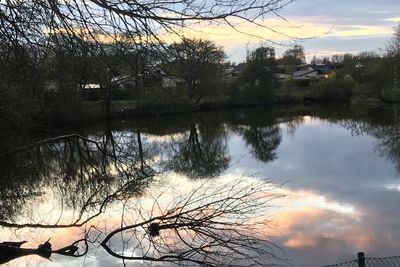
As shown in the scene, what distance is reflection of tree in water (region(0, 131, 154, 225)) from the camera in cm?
794

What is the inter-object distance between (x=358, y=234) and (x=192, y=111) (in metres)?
25.3

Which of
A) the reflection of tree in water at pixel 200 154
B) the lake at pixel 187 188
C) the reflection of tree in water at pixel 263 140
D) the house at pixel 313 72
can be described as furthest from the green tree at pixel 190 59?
the house at pixel 313 72

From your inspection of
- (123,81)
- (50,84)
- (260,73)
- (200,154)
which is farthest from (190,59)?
(260,73)

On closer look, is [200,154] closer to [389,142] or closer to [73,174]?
[389,142]

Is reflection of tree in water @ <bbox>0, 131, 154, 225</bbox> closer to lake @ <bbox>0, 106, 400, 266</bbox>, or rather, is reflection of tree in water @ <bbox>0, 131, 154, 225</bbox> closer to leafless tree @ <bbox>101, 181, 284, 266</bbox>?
lake @ <bbox>0, 106, 400, 266</bbox>

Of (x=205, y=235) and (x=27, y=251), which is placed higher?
(x=205, y=235)

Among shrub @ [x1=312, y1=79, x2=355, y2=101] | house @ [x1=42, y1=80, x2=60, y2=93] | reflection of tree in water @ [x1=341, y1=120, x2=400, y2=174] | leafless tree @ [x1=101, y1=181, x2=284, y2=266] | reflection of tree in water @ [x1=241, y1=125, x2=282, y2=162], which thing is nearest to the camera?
house @ [x1=42, y1=80, x2=60, y2=93]

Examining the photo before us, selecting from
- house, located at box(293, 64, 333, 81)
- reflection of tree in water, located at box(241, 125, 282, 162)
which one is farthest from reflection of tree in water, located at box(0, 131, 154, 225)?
house, located at box(293, 64, 333, 81)

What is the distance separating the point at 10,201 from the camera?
30.7ft

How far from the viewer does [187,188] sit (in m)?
11.6

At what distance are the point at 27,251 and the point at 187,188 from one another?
16.0 feet

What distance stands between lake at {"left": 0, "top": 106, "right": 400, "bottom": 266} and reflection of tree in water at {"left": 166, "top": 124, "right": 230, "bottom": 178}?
65 mm

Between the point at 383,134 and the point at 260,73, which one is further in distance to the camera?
the point at 260,73

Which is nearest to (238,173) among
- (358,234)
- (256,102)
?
(358,234)
